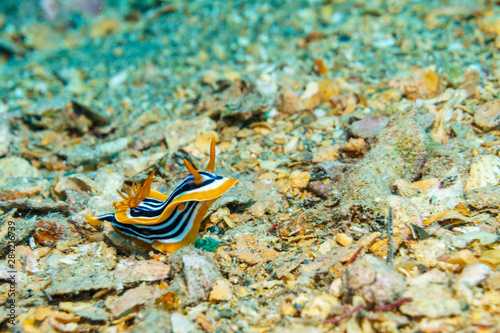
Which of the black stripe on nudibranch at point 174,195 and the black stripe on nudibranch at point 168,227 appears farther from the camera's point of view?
the black stripe on nudibranch at point 168,227

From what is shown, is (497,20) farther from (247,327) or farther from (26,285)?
(26,285)

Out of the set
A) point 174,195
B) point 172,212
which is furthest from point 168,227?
point 174,195

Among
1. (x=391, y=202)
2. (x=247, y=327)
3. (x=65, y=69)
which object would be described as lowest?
(x=247, y=327)

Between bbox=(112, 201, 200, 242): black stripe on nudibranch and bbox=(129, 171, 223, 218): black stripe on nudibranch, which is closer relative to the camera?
bbox=(129, 171, 223, 218): black stripe on nudibranch

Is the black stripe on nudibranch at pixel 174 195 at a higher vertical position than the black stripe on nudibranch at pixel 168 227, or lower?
higher

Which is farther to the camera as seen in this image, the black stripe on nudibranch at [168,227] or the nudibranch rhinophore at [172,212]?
the black stripe on nudibranch at [168,227]

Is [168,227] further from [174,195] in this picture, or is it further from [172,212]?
[174,195]

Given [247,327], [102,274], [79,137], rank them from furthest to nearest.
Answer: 1. [79,137]
2. [102,274]
3. [247,327]

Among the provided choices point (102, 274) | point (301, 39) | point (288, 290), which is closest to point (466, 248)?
point (288, 290)
